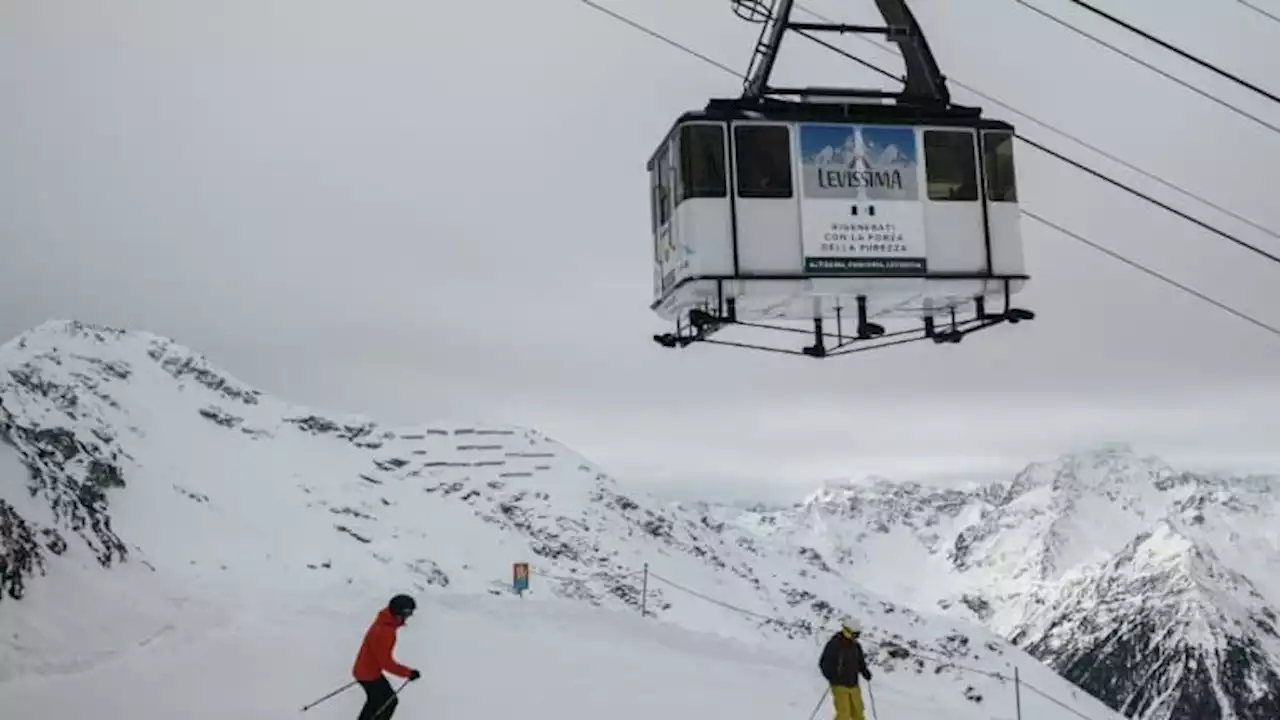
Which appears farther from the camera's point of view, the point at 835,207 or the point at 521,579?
the point at 521,579

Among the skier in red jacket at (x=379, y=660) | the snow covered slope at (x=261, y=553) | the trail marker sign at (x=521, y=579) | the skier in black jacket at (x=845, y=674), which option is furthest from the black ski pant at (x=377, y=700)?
the trail marker sign at (x=521, y=579)

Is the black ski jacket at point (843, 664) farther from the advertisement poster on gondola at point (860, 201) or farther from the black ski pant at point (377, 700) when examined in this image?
the black ski pant at point (377, 700)

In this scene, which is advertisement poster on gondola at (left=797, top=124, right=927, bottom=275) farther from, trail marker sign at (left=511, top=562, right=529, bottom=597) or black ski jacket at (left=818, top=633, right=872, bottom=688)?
trail marker sign at (left=511, top=562, right=529, bottom=597)

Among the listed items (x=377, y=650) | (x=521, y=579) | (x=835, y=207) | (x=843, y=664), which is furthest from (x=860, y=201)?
(x=521, y=579)

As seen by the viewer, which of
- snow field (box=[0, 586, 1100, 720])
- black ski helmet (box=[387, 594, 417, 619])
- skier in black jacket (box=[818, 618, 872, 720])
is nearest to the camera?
black ski helmet (box=[387, 594, 417, 619])

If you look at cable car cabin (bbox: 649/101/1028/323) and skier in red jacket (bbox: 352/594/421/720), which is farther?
cable car cabin (bbox: 649/101/1028/323)

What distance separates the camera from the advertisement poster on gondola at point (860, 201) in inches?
643

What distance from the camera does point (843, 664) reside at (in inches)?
601

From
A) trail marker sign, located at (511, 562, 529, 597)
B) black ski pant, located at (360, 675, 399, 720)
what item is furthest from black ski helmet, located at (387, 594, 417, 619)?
trail marker sign, located at (511, 562, 529, 597)

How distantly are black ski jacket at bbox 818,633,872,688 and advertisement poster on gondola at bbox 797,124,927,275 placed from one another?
5.34 meters

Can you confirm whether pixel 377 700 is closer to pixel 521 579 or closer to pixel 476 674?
pixel 476 674

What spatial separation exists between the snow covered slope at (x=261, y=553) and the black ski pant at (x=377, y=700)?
3.84 m

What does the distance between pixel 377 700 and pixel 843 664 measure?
6.33 metres

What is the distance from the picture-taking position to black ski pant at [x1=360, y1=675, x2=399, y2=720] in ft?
40.8
